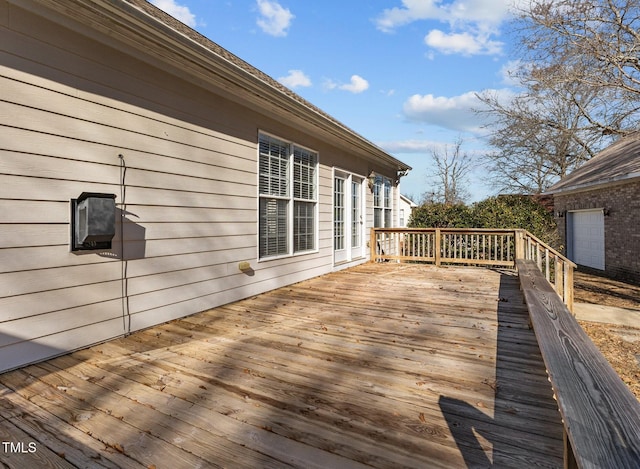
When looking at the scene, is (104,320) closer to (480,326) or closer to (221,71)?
(221,71)

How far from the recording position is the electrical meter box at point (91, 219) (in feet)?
8.64

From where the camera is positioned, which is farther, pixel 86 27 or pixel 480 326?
pixel 480 326

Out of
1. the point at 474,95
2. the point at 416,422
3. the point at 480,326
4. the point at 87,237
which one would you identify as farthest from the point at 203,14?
the point at 474,95

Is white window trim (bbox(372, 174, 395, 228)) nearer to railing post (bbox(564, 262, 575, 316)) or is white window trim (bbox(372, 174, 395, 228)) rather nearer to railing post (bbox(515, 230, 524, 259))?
railing post (bbox(515, 230, 524, 259))

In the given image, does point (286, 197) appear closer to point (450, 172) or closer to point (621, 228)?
point (621, 228)

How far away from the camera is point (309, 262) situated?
6031mm

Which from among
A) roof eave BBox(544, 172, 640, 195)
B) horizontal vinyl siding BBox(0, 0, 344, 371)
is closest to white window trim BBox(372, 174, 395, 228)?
horizontal vinyl siding BBox(0, 0, 344, 371)

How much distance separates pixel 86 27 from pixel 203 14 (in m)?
4.82

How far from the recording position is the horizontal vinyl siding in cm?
242

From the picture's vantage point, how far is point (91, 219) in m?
2.62

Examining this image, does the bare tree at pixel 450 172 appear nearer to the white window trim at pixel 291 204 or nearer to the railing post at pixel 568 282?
the white window trim at pixel 291 204

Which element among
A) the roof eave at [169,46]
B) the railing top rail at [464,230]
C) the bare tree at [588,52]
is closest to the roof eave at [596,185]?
the bare tree at [588,52]

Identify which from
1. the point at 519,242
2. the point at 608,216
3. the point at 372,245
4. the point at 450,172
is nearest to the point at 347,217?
the point at 372,245

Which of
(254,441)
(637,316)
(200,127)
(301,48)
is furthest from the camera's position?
(301,48)
